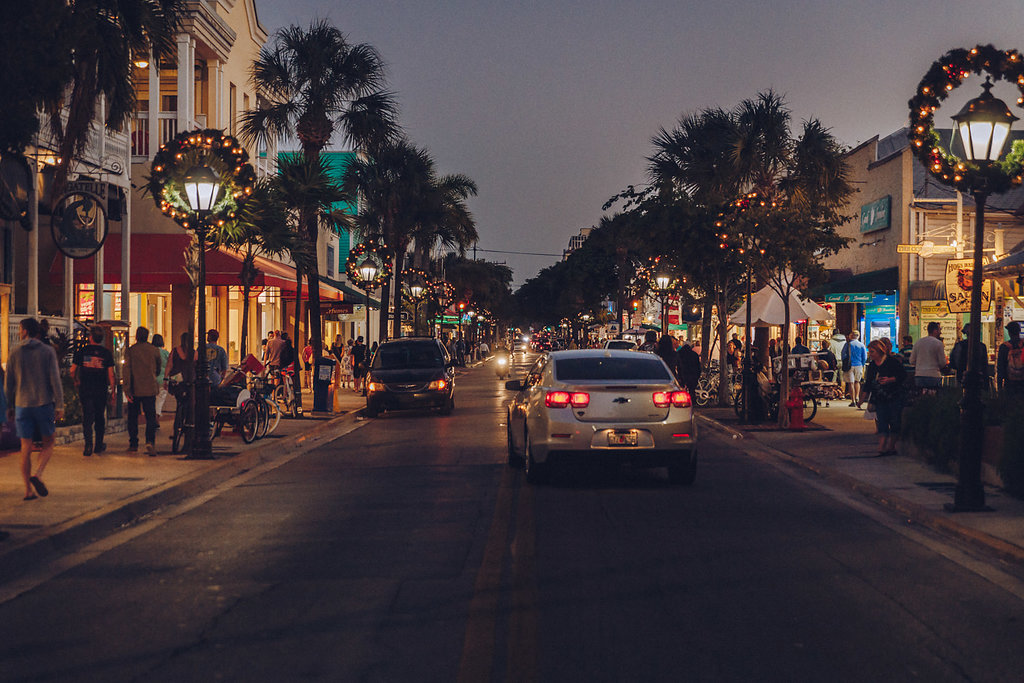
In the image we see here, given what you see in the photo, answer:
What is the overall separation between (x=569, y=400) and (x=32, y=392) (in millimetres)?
5580

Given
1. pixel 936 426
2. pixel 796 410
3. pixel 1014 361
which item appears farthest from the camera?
pixel 796 410

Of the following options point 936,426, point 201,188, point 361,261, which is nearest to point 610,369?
point 936,426

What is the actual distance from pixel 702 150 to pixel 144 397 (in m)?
20.6

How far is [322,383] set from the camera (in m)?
26.4

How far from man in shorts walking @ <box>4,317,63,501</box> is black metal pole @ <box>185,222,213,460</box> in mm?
4439

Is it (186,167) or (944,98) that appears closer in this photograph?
(944,98)

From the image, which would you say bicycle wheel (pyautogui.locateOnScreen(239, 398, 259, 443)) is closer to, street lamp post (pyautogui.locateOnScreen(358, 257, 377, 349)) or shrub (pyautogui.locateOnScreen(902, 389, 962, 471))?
shrub (pyautogui.locateOnScreen(902, 389, 962, 471))

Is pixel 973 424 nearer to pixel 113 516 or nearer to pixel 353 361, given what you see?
pixel 113 516

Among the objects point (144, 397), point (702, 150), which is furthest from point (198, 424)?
point (702, 150)

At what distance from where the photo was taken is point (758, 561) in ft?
29.0

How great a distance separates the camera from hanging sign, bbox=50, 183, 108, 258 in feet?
66.5

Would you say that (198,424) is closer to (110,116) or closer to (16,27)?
(110,116)

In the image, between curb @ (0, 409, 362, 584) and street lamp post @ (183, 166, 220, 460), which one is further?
street lamp post @ (183, 166, 220, 460)

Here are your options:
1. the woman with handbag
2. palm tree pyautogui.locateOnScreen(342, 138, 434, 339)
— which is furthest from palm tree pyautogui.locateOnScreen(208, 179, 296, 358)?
palm tree pyautogui.locateOnScreen(342, 138, 434, 339)
